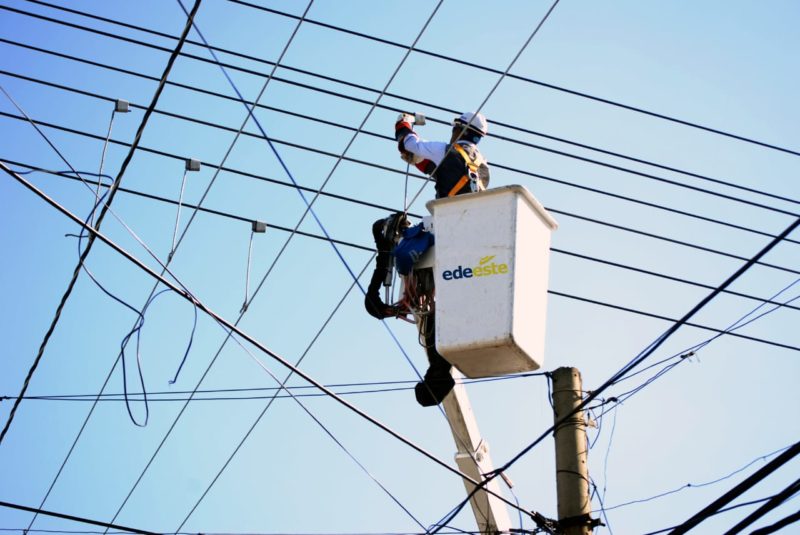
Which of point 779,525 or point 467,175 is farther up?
point 467,175

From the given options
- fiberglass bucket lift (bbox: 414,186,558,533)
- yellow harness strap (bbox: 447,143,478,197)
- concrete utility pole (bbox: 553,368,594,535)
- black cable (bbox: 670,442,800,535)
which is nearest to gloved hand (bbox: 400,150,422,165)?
yellow harness strap (bbox: 447,143,478,197)

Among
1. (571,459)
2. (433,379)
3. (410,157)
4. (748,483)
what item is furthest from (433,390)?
(748,483)

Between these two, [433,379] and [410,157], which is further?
[410,157]

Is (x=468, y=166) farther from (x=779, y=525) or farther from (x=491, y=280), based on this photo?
(x=779, y=525)

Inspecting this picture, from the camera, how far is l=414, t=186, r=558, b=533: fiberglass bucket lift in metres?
6.04

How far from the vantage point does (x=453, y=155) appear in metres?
6.98

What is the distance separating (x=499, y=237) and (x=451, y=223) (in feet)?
0.88

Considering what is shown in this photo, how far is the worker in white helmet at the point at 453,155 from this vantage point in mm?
6941

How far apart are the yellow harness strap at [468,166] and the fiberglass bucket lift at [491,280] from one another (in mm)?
535

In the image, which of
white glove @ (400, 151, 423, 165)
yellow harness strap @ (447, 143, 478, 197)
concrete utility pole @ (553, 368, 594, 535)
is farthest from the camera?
white glove @ (400, 151, 423, 165)

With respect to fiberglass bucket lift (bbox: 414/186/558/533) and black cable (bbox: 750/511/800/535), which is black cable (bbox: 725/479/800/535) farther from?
fiberglass bucket lift (bbox: 414/186/558/533)

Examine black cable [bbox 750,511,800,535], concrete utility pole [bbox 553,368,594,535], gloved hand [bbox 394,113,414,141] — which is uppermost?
gloved hand [bbox 394,113,414,141]

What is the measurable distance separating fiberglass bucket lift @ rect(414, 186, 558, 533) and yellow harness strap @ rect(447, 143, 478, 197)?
535 millimetres

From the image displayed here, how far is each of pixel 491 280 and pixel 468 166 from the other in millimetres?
1081
